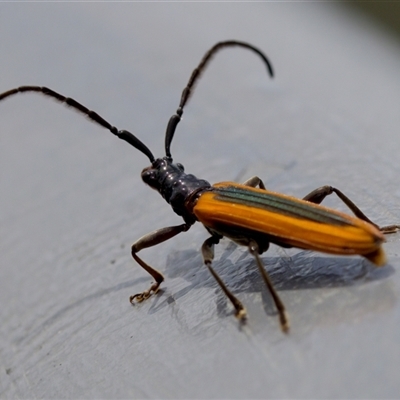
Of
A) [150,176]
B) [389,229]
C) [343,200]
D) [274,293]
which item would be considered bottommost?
[389,229]

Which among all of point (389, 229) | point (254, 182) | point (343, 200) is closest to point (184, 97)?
point (254, 182)

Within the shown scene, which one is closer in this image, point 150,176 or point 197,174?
point 150,176

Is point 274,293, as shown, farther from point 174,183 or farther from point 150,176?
point 150,176

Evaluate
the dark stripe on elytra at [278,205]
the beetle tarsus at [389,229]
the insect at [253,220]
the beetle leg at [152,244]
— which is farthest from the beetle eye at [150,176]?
the beetle tarsus at [389,229]

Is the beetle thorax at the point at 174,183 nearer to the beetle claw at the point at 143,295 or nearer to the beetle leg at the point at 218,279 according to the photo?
→ the beetle leg at the point at 218,279

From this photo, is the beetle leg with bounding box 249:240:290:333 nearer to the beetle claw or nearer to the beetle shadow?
the beetle shadow

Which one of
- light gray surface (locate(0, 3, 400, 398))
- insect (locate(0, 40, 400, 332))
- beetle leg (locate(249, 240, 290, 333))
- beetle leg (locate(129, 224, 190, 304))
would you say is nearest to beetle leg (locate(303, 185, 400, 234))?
insect (locate(0, 40, 400, 332))

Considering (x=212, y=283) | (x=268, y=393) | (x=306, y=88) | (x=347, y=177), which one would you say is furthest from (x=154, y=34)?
(x=268, y=393)
